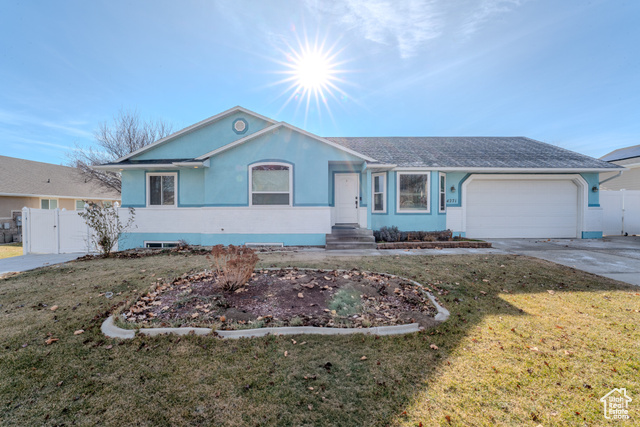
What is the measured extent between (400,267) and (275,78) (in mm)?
10925

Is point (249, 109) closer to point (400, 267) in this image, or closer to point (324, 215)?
point (324, 215)

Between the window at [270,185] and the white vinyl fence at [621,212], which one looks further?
the white vinyl fence at [621,212]

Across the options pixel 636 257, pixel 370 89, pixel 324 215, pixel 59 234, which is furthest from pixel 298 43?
pixel 636 257

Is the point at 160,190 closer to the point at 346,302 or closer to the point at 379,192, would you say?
the point at 379,192

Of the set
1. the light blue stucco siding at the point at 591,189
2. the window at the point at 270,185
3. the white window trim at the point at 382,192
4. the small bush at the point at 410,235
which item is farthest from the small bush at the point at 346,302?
the light blue stucco siding at the point at 591,189

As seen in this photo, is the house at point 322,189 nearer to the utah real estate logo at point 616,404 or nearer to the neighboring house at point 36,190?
the utah real estate logo at point 616,404

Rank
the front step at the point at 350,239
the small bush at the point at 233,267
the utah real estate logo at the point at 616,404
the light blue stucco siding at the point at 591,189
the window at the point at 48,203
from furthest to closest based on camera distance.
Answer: the window at the point at 48,203, the light blue stucco siding at the point at 591,189, the front step at the point at 350,239, the small bush at the point at 233,267, the utah real estate logo at the point at 616,404

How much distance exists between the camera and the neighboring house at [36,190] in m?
17.0

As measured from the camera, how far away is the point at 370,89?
538 inches

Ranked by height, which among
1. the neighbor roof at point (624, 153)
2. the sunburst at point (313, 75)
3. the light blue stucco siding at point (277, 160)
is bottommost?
the light blue stucco siding at point (277, 160)

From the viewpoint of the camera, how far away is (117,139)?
2023 centimetres

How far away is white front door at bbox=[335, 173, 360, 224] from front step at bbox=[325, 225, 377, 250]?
114 cm


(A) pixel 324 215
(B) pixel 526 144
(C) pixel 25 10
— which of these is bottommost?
(A) pixel 324 215

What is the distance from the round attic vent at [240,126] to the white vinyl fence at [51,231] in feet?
23.1
